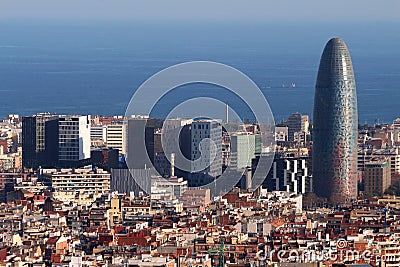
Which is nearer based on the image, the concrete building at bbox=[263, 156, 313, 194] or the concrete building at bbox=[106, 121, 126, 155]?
the concrete building at bbox=[263, 156, 313, 194]

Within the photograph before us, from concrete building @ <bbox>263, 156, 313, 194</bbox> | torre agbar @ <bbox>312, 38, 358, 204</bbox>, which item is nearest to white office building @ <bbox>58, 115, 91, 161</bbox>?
concrete building @ <bbox>263, 156, 313, 194</bbox>

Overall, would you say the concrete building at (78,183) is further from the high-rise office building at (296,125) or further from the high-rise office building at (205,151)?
the high-rise office building at (296,125)

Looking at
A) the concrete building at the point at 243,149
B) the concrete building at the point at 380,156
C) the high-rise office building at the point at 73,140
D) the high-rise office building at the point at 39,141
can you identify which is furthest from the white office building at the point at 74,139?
→ the concrete building at the point at 380,156

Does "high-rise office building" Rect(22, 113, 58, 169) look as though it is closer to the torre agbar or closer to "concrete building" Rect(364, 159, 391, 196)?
the torre agbar

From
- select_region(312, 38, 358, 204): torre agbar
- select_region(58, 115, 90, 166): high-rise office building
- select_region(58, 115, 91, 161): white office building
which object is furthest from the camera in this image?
select_region(58, 115, 91, 161): white office building

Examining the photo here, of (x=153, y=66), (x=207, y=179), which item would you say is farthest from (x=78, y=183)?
(x=153, y=66)

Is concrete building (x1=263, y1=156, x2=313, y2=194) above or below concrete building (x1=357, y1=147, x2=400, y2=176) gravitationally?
below

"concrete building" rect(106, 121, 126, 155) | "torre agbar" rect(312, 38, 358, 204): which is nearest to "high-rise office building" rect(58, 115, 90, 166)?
"concrete building" rect(106, 121, 126, 155)

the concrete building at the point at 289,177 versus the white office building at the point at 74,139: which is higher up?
the white office building at the point at 74,139

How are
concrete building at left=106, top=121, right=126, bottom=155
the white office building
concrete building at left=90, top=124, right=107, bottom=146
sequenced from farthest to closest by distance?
concrete building at left=90, top=124, right=107, bottom=146, concrete building at left=106, top=121, right=126, bottom=155, the white office building

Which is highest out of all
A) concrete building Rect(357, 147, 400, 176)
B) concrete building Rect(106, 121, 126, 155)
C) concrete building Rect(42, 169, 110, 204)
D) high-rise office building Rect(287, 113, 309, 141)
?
high-rise office building Rect(287, 113, 309, 141)
